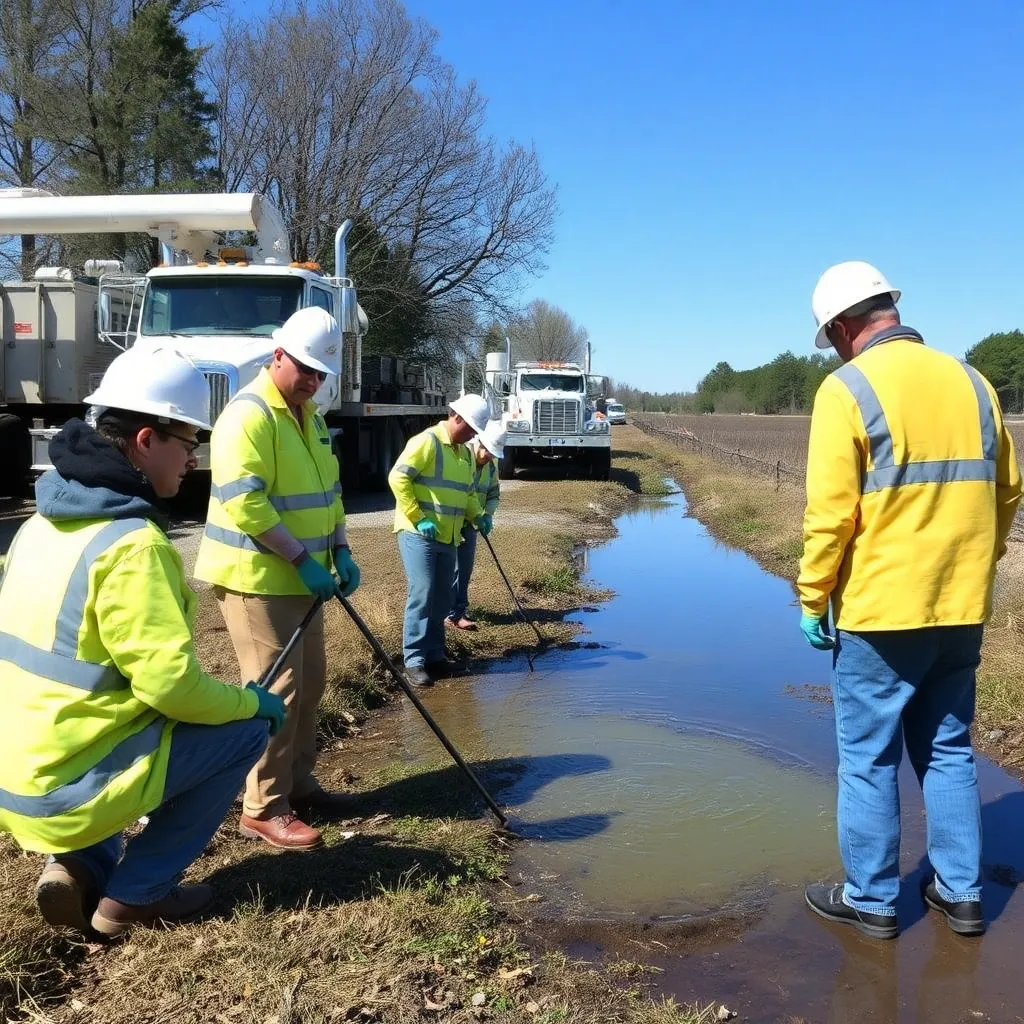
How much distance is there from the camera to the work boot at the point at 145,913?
3105mm

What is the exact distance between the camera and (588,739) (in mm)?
5547

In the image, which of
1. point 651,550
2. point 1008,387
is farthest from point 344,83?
point 1008,387

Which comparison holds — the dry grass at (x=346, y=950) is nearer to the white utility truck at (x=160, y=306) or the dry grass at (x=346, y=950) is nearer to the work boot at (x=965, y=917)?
the work boot at (x=965, y=917)

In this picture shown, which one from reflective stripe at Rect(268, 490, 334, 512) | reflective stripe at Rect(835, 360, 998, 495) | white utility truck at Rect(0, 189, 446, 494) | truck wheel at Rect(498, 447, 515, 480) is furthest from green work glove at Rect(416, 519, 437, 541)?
truck wheel at Rect(498, 447, 515, 480)

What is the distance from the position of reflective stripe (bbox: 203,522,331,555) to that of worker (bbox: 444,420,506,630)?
120 inches

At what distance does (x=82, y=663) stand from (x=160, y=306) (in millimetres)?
10338

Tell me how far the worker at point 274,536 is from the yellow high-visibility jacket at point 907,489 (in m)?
1.97

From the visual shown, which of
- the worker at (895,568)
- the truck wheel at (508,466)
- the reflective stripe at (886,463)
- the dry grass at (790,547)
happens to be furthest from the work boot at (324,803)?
the truck wheel at (508,466)

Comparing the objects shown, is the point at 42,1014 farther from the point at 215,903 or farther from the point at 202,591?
the point at 202,591

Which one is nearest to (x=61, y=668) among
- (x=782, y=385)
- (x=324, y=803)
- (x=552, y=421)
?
(x=324, y=803)

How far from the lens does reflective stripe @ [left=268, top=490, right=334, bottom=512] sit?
4.10m

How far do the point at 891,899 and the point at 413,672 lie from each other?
12.5 feet

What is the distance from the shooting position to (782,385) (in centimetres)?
11788

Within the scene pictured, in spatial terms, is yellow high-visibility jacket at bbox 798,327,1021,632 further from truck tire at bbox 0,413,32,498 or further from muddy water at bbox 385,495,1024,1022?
truck tire at bbox 0,413,32,498
